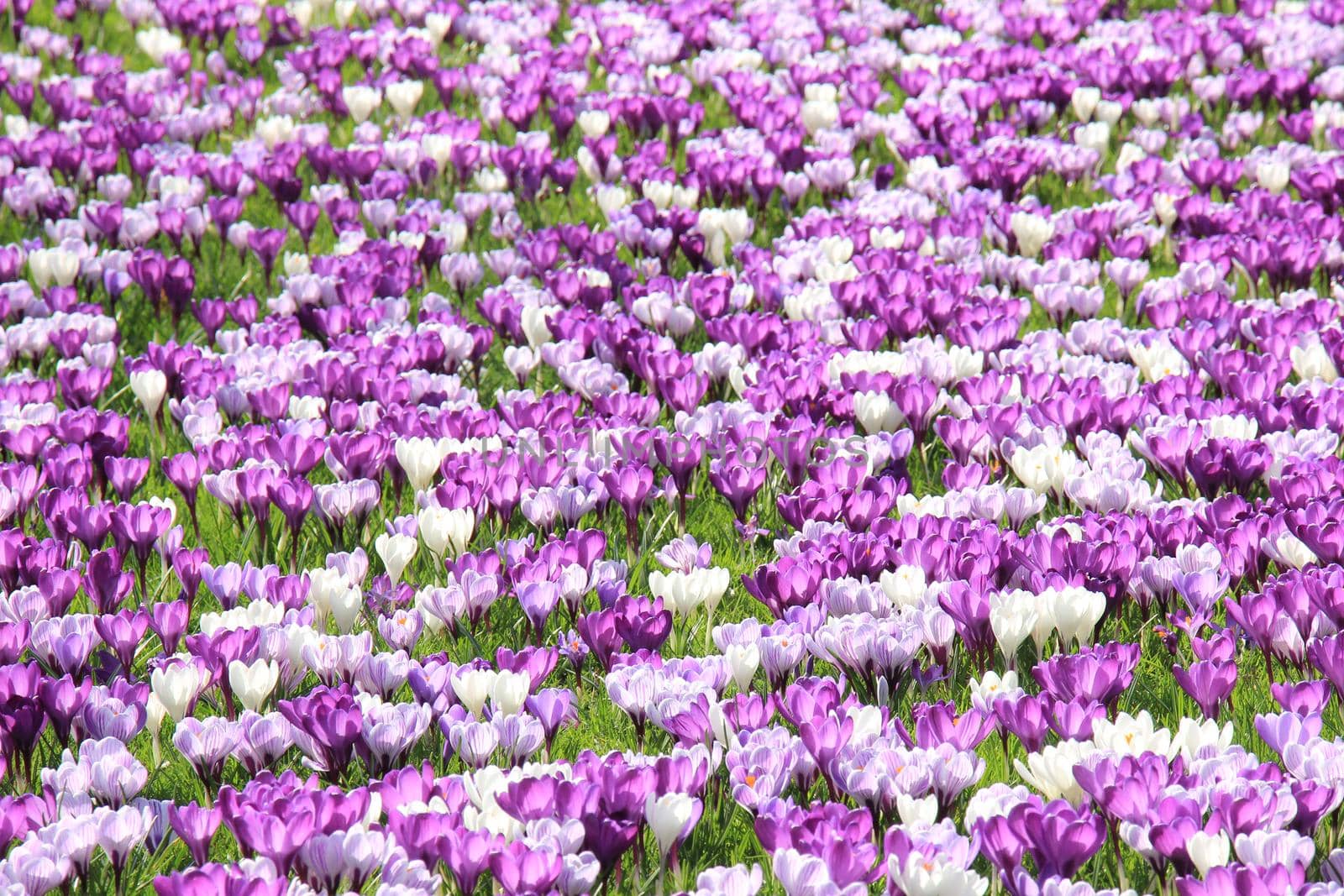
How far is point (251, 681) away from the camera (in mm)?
3777

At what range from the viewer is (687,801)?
3215 millimetres

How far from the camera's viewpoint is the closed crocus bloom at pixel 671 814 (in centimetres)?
321

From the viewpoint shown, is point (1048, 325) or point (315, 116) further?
point (315, 116)

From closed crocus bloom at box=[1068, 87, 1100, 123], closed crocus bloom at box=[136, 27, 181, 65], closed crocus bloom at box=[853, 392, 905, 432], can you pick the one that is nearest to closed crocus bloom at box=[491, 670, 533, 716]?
closed crocus bloom at box=[853, 392, 905, 432]

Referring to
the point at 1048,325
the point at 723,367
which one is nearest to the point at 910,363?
the point at 723,367

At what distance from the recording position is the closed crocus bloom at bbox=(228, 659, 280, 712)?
12.4 feet

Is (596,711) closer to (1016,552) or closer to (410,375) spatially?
(1016,552)

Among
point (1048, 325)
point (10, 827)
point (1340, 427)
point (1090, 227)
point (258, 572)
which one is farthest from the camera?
point (1090, 227)

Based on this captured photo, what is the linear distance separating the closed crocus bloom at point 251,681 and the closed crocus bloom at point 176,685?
0.09 meters

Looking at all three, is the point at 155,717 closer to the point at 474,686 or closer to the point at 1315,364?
the point at 474,686

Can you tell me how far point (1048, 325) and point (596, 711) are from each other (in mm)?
3519

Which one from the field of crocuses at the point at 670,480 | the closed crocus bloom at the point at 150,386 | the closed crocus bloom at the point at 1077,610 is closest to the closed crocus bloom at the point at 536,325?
the field of crocuses at the point at 670,480

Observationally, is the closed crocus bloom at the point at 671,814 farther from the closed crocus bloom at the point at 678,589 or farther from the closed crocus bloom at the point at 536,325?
the closed crocus bloom at the point at 536,325

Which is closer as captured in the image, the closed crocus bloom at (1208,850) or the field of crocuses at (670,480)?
the closed crocus bloom at (1208,850)
